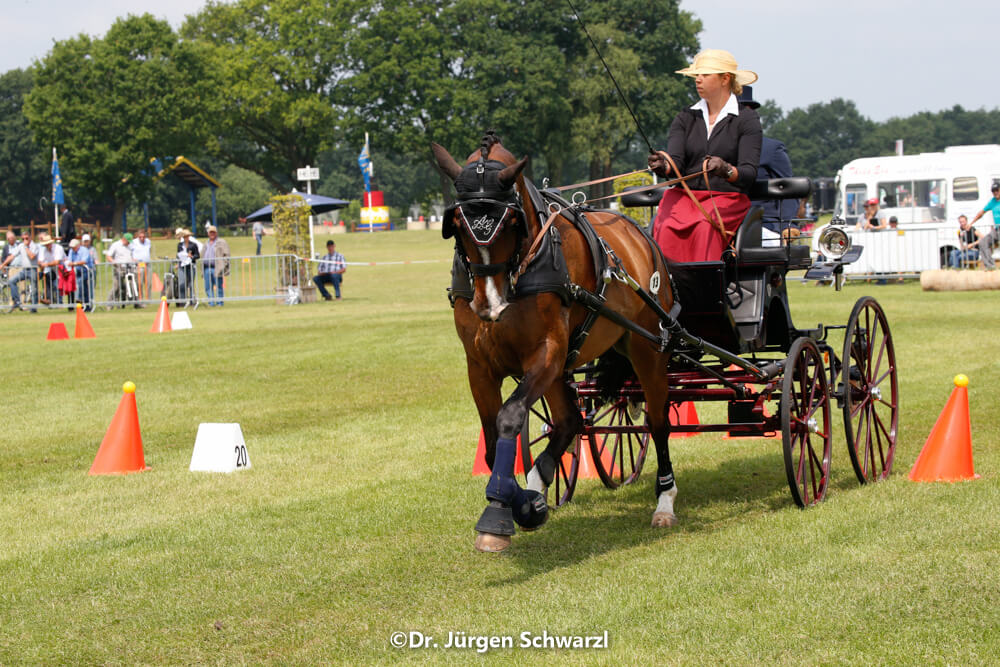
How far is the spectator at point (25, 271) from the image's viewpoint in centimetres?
3141

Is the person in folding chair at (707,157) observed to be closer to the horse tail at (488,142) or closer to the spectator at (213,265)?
the horse tail at (488,142)

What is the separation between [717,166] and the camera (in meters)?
7.39

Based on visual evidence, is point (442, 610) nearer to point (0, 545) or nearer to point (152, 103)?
point (0, 545)

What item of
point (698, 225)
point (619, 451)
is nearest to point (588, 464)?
point (619, 451)

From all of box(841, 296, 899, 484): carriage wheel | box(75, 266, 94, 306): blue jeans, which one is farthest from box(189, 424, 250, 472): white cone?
box(75, 266, 94, 306): blue jeans

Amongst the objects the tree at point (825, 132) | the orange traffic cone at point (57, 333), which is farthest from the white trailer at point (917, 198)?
the tree at point (825, 132)

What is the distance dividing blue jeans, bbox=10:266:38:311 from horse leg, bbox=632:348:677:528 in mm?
27131

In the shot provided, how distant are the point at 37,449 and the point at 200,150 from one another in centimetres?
8029

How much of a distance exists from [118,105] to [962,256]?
60960mm

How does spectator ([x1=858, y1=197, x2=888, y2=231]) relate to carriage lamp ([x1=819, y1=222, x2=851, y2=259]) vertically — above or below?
above

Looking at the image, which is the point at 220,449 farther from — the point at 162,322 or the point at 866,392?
the point at 162,322

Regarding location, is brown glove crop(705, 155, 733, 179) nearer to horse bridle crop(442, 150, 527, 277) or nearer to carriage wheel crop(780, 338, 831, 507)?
carriage wheel crop(780, 338, 831, 507)

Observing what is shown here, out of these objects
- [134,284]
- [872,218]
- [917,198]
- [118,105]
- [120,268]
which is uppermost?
[118,105]

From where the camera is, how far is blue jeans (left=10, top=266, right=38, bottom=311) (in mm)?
31422
